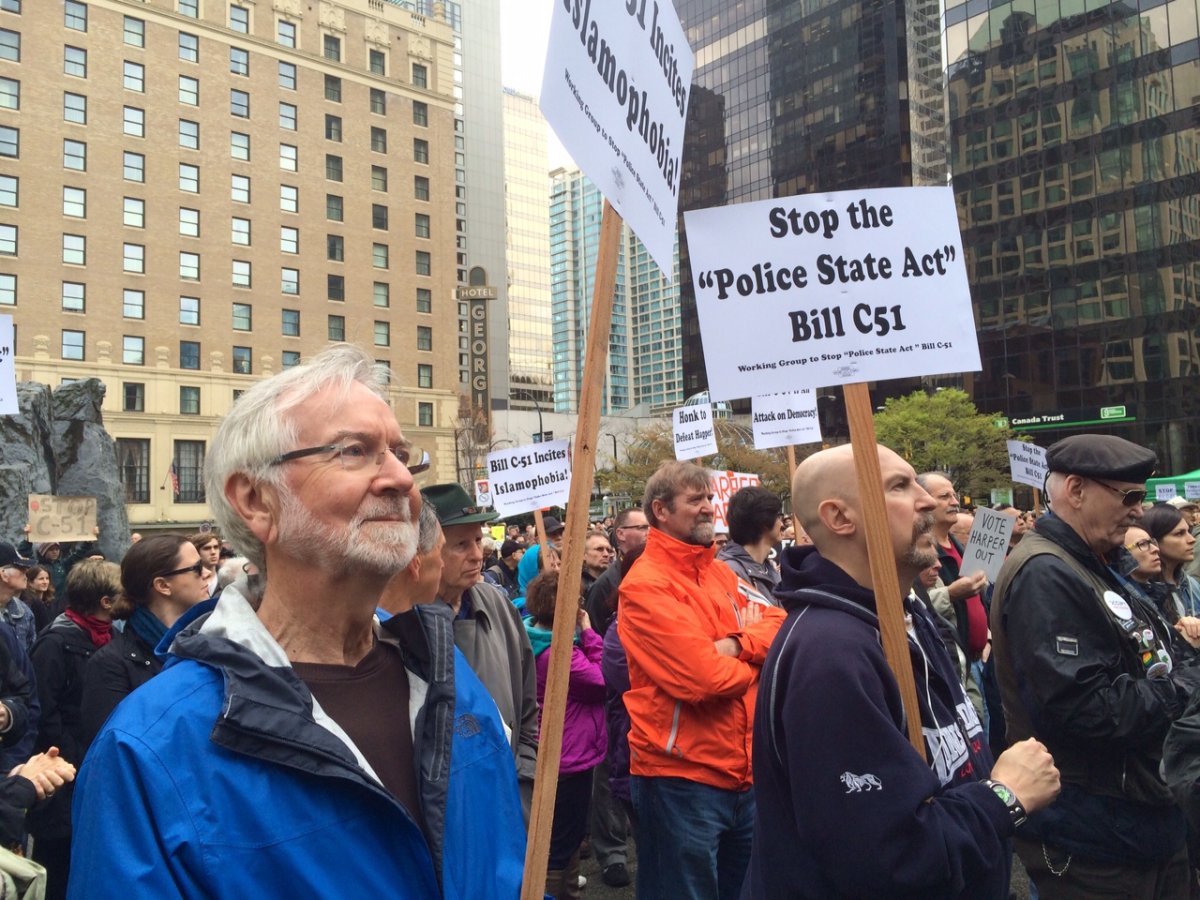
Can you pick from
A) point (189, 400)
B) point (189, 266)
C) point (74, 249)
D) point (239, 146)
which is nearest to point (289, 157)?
point (239, 146)

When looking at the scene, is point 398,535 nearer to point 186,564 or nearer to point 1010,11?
point 186,564

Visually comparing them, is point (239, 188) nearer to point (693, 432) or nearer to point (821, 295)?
point (693, 432)

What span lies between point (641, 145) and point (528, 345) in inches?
5417

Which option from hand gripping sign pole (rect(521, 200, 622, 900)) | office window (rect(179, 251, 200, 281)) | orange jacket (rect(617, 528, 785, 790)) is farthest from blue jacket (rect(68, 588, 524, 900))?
office window (rect(179, 251, 200, 281))

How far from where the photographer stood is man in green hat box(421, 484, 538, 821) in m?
3.91

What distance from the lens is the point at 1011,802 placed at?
2348 mm

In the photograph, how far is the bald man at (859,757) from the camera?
215cm

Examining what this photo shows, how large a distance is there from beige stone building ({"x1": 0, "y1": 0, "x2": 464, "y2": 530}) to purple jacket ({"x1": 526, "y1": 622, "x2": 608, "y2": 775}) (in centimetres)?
4391

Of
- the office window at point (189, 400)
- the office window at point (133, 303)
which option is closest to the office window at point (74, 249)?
the office window at point (133, 303)

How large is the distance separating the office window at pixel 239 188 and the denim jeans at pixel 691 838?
57.7 m

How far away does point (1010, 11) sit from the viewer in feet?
181

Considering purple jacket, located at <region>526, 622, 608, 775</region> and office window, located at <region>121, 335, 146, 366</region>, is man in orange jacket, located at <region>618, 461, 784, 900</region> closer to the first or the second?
purple jacket, located at <region>526, 622, 608, 775</region>

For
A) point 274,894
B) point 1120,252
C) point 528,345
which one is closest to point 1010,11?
point 1120,252

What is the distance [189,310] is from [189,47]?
15321mm
